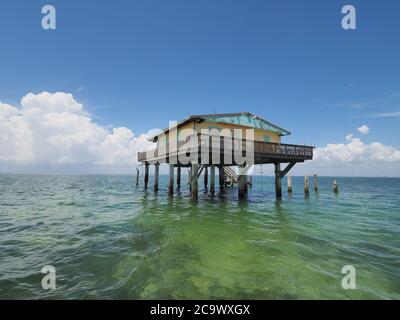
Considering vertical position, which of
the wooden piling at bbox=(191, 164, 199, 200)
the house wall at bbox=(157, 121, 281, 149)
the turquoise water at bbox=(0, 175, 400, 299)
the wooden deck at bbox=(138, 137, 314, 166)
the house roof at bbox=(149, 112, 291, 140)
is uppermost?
the house roof at bbox=(149, 112, 291, 140)

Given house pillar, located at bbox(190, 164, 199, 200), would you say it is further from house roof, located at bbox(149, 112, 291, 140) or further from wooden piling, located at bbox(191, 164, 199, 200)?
house roof, located at bbox(149, 112, 291, 140)

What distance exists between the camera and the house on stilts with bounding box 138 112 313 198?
1702 cm

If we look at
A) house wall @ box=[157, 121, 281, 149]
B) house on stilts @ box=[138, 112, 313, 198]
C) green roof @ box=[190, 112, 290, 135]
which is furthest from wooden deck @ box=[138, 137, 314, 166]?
green roof @ box=[190, 112, 290, 135]

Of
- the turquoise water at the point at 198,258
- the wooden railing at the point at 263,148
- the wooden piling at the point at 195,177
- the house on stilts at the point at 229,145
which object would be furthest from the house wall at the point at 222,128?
the turquoise water at the point at 198,258

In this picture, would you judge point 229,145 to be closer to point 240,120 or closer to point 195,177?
point 195,177

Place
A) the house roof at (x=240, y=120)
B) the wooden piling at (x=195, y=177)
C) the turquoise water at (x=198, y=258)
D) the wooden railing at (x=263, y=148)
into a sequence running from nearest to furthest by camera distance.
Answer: the turquoise water at (x=198, y=258)
the wooden railing at (x=263, y=148)
the wooden piling at (x=195, y=177)
the house roof at (x=240, y=120)

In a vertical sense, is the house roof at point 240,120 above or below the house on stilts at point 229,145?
above

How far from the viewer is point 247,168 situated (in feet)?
64.1

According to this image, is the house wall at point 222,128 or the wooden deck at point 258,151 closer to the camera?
the wooden deck at point 258,151

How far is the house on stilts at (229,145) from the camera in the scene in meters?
17.0

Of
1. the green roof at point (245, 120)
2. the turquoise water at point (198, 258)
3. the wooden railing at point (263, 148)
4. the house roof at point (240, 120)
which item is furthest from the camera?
the green roof at point (245, 120)

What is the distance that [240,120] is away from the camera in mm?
21547

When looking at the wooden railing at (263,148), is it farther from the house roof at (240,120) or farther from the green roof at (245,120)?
the green roof at (245,120)
